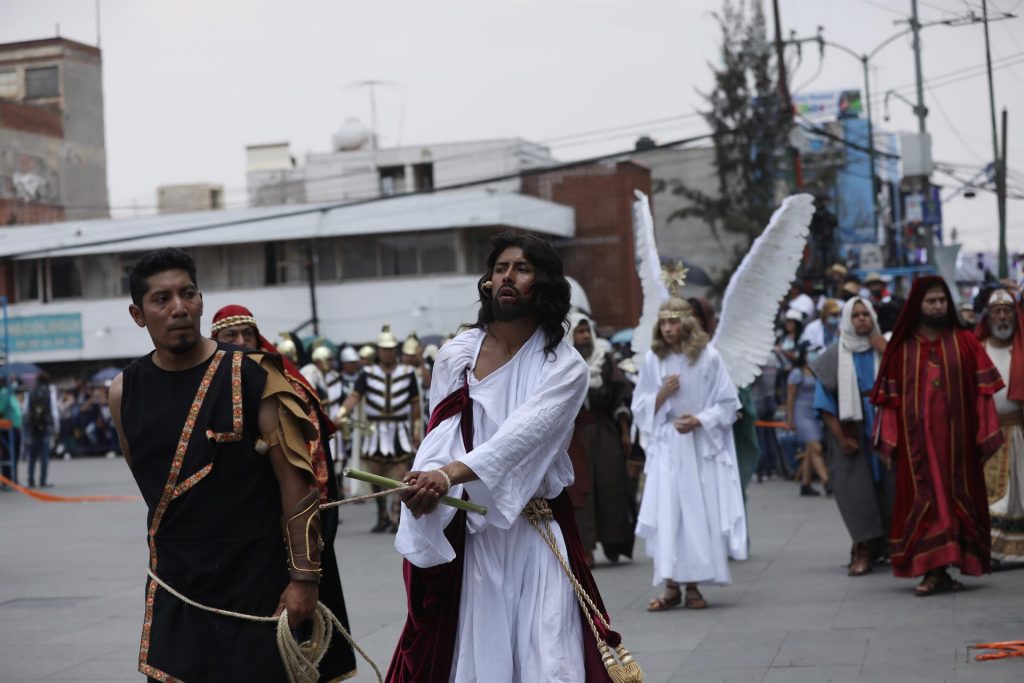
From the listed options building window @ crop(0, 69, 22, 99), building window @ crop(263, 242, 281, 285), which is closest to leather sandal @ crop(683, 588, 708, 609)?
building window @ crop(263, 242, 281, 285)

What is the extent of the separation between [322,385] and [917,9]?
1887cm

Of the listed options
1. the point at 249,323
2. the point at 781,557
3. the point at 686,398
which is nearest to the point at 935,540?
the point at 686,398

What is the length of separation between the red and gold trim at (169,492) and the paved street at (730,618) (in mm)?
3451

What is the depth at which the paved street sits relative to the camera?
752cm

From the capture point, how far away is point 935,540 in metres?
9.53

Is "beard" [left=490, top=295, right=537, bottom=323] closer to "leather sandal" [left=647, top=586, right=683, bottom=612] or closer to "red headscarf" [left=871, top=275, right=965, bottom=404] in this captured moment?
"leather sandal" [left=647, top=586, right=683, bottom=612]

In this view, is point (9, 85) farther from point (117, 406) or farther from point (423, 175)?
point (117, 406)

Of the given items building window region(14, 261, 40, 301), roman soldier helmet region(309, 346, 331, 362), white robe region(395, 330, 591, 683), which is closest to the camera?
white robe region(395, 330, 591, 683)

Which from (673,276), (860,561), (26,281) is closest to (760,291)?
(673,276)

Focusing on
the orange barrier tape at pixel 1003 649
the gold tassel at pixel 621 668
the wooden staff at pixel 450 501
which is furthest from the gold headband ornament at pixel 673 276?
the wooden staff at pixel 450 501

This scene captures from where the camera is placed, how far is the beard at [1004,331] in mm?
10594

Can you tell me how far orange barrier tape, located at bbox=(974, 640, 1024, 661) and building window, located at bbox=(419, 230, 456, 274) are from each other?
37551 millimetres

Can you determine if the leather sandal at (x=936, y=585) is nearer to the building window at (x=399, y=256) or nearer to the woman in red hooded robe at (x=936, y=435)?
the woman in red hooded robe at (x=936, y=435)

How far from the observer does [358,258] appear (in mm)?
46094
